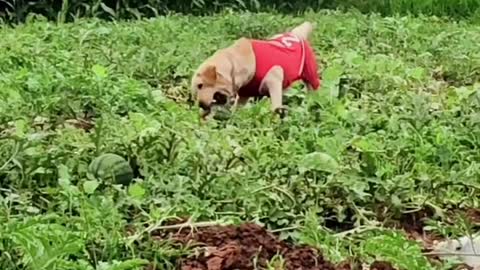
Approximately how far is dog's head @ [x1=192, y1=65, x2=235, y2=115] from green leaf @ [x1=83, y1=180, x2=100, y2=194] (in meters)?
1.55

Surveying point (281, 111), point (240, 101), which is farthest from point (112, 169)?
point (240, 101)

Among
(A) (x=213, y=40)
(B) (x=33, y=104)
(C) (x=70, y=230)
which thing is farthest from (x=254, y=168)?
(A) (x=213, y=40)

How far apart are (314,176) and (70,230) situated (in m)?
0.92

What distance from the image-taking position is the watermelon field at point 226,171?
119 inches

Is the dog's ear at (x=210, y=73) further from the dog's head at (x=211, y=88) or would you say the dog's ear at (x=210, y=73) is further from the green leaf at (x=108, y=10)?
the green leaf at (x=108, y=10)

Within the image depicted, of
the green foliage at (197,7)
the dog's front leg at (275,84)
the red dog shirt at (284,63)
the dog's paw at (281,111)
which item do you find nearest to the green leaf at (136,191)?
the dog's paw at (281,111)

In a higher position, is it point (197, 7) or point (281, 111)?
point (281, 111)

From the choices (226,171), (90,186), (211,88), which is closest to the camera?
(90,186)

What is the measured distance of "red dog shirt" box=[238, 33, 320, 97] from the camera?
5.31 metres

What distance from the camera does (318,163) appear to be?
12.1 feet

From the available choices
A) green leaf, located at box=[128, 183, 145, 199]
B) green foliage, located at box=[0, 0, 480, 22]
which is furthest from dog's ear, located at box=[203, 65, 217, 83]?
green foliage, located at box=[0, 0, 480, 22]

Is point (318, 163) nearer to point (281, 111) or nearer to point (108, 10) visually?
point (281, 111)

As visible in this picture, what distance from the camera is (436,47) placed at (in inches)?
281

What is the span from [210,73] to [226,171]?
57.4 inches
